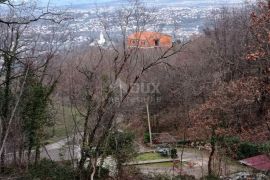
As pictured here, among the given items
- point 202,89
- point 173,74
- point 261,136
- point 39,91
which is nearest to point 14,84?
point 39,91

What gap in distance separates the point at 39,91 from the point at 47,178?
4.19m

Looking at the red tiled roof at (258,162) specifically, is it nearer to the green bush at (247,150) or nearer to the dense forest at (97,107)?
the dense forest at (97,107)

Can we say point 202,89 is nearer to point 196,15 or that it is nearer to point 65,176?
point 65,176

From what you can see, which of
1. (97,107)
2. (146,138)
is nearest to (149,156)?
(146,138)

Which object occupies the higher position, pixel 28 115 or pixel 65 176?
pixel 28 115

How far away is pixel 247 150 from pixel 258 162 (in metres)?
2.54

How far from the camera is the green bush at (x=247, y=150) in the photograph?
26.5 meters

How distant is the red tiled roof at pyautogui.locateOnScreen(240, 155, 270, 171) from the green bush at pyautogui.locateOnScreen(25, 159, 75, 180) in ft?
32.9

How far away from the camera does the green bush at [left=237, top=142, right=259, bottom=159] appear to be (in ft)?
86.9

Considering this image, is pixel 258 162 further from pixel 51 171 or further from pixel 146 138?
pixel 51 171

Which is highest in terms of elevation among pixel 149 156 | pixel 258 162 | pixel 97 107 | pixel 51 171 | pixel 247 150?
pixel 97 107

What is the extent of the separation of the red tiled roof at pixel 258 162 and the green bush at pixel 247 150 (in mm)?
832

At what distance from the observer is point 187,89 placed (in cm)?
3341

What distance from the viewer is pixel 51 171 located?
1955 centimetres
